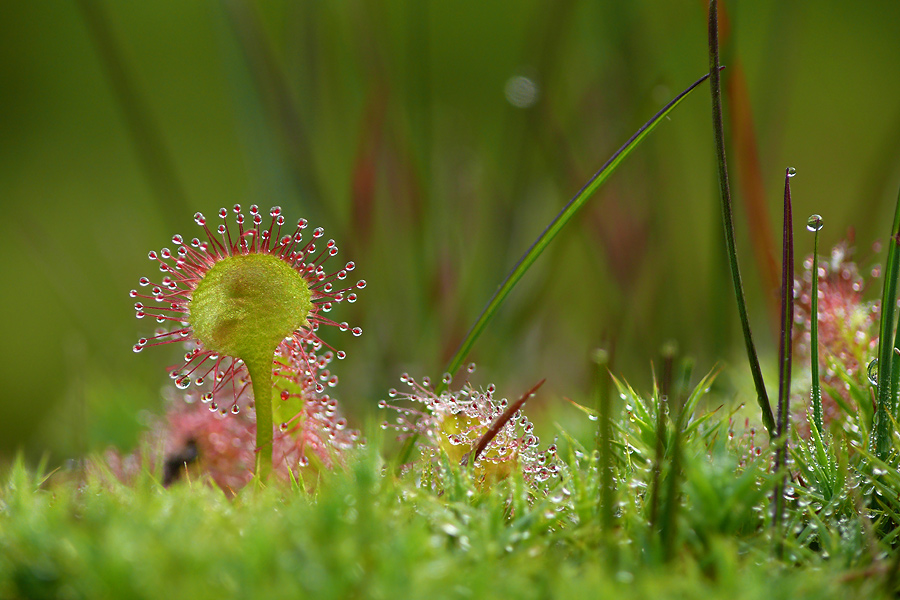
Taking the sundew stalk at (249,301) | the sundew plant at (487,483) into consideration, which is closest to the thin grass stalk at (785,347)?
the sundew plant at (487,483)

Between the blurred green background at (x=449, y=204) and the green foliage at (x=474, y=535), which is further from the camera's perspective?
the blurred green background at (x=449, y=204)

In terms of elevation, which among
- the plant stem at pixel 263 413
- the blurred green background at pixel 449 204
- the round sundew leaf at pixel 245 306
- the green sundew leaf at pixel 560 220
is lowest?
the plant stem at pixel 263 413

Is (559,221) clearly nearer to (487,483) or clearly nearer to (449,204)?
(487,483)

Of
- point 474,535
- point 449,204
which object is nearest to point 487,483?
point 474,535

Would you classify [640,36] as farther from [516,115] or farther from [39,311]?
[39,311]

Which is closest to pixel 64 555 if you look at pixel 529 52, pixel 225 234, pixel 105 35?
pixel 225 234

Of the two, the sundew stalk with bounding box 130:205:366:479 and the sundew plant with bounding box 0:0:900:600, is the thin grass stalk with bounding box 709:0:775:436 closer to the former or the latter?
the sundew plant with bounding box 0:0:900:600

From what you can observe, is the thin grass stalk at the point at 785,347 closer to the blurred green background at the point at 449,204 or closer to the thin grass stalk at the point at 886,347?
the thin grass stalk at the point at 886,347
